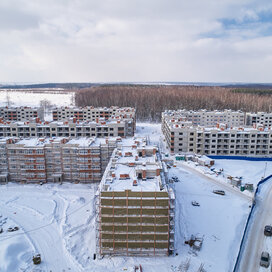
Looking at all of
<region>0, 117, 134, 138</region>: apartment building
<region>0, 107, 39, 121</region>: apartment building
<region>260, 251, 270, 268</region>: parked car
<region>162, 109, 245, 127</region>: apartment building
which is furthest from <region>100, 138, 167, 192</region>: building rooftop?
<region>0, 107, 39, 121</region>: apartment building

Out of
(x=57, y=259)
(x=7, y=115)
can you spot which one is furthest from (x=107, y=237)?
(x=7, y=115)

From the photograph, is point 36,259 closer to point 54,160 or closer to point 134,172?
point 134,172

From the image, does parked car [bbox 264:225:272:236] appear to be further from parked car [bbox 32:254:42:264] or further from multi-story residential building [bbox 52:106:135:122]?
multi-story residential building [bbox 52:106:135:122]

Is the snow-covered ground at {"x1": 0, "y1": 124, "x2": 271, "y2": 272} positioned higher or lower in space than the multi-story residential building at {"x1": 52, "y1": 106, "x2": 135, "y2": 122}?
lower

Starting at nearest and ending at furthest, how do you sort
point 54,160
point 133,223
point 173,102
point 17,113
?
point 133,223 → point 54,160 → point 17,113 → point 173,102

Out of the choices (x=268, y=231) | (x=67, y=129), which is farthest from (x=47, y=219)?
(x=67, y=129)

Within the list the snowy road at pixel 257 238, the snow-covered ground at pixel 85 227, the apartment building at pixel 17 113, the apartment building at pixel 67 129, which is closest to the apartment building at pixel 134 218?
the snow-covered ground at pixel 85 227
